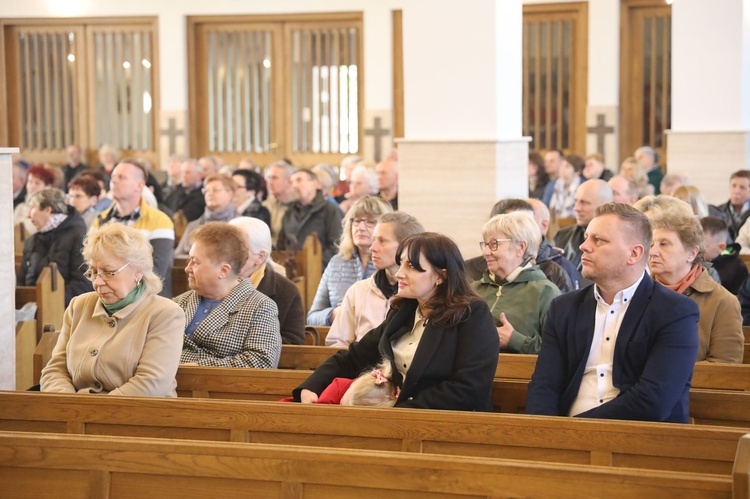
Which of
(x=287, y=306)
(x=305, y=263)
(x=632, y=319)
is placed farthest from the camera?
(x=305, y=263)

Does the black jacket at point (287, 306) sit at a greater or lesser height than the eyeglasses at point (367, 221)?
lesser

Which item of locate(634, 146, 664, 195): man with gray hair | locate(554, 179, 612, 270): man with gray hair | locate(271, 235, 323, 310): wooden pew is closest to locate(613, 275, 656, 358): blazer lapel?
locate(554, 179, 612, 270): man with gray hair

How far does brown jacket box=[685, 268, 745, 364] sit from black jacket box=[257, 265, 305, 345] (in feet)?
5.73

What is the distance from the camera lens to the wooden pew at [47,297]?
6.48 meters

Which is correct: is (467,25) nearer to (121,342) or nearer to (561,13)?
(121,342)

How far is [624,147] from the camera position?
50.9ft

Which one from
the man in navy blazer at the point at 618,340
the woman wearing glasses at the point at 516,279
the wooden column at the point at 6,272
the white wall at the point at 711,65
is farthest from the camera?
the white wall at the point at 711,65

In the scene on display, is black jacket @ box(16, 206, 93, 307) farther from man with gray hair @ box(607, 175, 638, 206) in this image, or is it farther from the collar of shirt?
the collar of shirt

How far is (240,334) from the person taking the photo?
4707mm

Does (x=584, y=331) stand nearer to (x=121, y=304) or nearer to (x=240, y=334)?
(x=240, y=334)

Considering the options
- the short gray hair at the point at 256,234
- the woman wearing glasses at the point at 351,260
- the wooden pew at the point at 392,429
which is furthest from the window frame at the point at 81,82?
the wooden pew at the point at 392,429

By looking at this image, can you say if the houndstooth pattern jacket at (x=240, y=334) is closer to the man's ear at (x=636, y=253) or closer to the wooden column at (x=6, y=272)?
the wooden column at (x=6, y=272)

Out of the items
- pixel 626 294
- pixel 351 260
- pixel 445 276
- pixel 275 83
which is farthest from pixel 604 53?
pixel 626 294

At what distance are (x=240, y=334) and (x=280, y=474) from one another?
5.71 feet
